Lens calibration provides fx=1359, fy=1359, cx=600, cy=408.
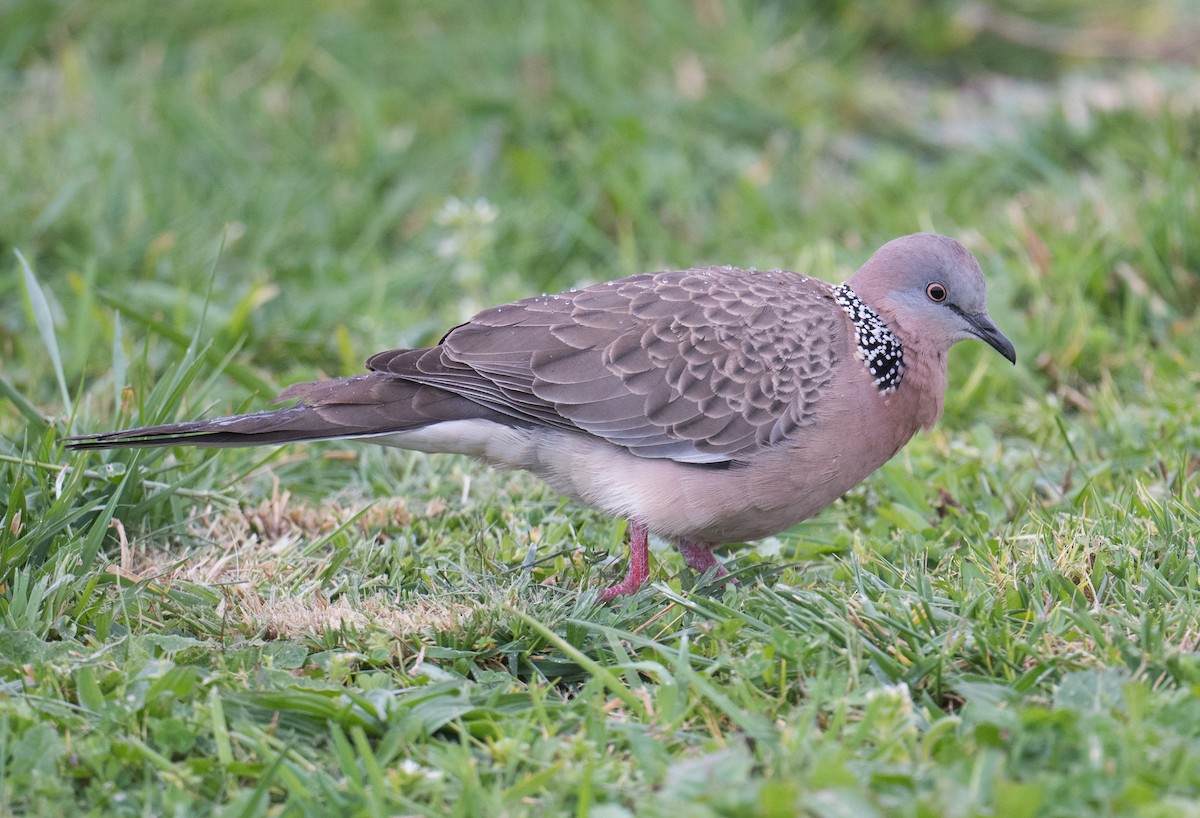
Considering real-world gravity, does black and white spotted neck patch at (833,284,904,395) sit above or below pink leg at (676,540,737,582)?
above

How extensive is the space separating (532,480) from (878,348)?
1.25m

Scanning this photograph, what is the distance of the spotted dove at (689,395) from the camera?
3.84m

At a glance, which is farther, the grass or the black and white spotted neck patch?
the black and white spotted neck patch

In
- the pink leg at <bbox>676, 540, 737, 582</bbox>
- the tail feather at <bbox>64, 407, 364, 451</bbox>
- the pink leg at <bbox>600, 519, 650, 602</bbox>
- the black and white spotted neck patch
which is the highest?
the black and white spotted neck patch

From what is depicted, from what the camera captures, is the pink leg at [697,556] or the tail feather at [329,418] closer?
the tail feather at [329,418]

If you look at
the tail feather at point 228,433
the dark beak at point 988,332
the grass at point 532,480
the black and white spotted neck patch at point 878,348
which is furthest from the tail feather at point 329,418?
the dark beak at point 988,332

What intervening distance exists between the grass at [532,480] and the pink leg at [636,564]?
11 cm

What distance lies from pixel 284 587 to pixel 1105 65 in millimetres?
6334

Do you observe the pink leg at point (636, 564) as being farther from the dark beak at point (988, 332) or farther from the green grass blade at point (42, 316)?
the green grass blade at point (42, 316)

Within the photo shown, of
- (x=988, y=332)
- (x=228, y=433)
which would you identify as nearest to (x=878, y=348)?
(x=988, y=332)

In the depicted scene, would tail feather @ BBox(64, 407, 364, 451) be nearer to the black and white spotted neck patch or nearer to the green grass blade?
the green grass blade

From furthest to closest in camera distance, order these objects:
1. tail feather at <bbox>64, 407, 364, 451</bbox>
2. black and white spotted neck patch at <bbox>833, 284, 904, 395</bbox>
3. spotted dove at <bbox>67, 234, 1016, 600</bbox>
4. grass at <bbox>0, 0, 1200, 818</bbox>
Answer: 1. black and white spotted neck patch at <bbox>833, 284, 904, 395</bbox>
2. spotted dove at <bbox>67, 234, 1016, 600</bbox>
3. tail feather at <bbox>64, 407, 364, 451</bbox>
4. grass at <bbox>0, 0, 1200, 818</bbox>

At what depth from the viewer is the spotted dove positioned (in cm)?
384

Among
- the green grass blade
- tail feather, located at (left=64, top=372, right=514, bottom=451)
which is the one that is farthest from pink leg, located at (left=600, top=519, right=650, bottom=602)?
the green grass blade
